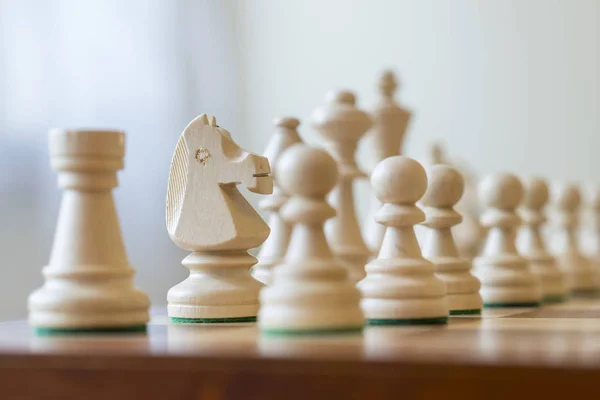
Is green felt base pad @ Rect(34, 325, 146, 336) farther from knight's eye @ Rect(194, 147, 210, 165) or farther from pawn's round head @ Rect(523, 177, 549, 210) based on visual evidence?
pawn's round head @ Rect(523, 177, 549, 210)

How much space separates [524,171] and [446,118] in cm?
34

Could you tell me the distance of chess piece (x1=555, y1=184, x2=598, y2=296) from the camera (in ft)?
6.77

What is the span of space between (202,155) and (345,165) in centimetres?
49

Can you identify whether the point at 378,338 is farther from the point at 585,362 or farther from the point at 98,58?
the point at 98,58

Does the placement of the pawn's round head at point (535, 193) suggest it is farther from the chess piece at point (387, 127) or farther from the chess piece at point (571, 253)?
the chess piece at point (571, 253)

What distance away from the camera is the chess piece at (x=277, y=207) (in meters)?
1.37

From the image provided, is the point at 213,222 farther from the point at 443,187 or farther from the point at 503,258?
the point at 503,258

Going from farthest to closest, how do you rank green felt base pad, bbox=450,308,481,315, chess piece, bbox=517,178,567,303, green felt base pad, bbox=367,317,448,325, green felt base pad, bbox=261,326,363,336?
chess piece, bbox=517,178,567,303
green felt base pad, bbox=450,308,481,315
green felt base pad, bbox=367,317,448,325
green felt base pad, bbox=261,326,363,336

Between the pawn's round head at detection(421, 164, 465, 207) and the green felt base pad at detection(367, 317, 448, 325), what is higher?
the pawn's round head at detection(421, 164, 465, 207)

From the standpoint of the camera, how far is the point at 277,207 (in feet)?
4.65

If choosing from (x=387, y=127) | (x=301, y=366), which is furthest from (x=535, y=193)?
(x=301, y=366)

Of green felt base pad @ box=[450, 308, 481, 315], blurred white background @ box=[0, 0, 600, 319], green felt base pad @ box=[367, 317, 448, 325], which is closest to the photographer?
green felt base pad @ box=[367, 317, 448, 325]

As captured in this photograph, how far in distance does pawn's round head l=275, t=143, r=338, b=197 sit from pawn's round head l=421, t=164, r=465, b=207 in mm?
354

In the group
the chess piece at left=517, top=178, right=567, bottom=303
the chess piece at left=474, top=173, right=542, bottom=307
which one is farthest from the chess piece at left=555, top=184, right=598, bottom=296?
the chess piece at left=474, top=173, right=542, bottom=307
